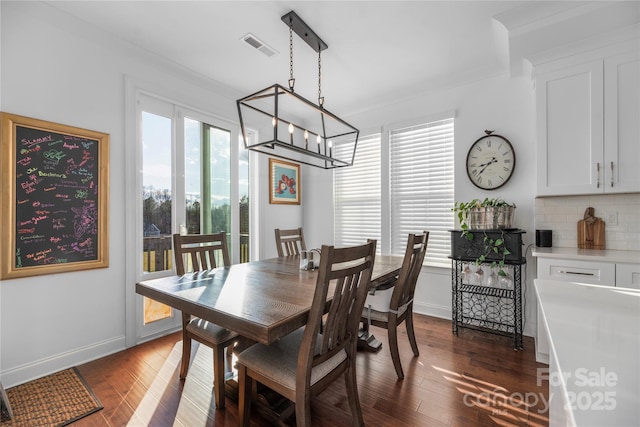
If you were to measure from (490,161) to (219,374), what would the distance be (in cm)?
321

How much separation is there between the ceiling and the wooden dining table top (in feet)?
6.54

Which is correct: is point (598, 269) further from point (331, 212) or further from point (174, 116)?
point (174, 116)

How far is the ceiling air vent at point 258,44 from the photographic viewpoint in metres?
2.47

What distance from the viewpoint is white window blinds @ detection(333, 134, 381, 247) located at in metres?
3.96

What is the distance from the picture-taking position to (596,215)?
99.7 inches

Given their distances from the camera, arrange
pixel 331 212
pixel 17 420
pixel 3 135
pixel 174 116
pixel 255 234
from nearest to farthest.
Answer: pixel 17 420 < pixel 3 135 < pixel 174 116 < pixel 255 234 < pixel 331 212

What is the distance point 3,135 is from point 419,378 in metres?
3.41

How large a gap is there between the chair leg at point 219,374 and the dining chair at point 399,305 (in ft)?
3.54

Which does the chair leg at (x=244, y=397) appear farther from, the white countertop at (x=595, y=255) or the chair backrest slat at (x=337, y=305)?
the white countertop at (x=595, y=255)

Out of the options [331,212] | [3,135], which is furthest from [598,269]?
[3,135]

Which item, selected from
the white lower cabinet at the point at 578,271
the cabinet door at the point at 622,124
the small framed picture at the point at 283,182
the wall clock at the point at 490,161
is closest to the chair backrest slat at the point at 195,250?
the small framed picture at the point at 283,182

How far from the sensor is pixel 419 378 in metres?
2.11

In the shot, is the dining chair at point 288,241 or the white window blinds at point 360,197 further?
the white window blinds at point 360,197

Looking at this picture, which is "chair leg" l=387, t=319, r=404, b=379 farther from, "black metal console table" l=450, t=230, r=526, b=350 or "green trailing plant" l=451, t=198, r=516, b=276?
"green trailing plant" l=451, t=198, r=516, b=276
